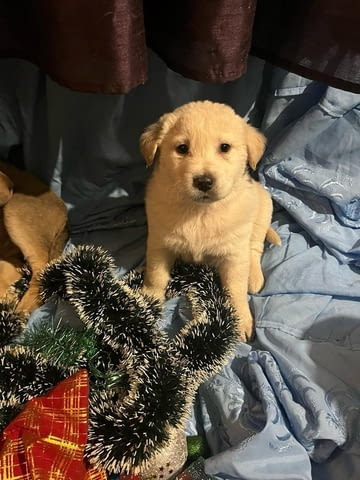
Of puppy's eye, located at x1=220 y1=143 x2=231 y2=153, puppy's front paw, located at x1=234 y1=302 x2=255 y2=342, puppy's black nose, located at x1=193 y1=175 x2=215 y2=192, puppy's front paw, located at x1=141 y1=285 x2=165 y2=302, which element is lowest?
puppy's front paw, located at x1=234 y1=302 x2=255 y2=342

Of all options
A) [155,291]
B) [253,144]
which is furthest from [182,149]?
[155,291]

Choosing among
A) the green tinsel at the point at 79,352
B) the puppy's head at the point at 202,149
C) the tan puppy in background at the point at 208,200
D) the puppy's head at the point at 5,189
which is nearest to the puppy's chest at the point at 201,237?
the tan puppy in background at the point at 208,200

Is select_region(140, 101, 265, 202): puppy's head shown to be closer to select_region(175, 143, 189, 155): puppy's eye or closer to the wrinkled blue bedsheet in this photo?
select_region(175, 143, 189, 155): puppy's eye

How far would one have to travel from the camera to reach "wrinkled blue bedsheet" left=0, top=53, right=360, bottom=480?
3.90ft

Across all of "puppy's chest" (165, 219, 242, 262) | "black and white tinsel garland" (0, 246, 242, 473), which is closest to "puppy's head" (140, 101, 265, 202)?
"puppy's chest" (165, 219, 242, 262)

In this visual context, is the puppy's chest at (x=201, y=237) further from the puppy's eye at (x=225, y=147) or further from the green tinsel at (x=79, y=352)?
the green tinsel at (x=79, y=352)

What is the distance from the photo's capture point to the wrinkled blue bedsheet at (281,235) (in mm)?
1189

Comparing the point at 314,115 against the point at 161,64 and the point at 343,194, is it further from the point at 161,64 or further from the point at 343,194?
the point at 161,64

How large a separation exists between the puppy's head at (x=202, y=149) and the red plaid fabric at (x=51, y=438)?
1.52 feet

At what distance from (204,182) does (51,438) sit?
1.95ft

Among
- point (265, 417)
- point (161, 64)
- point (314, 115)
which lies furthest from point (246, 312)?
point (161, 64)

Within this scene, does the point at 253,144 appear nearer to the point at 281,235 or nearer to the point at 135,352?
the point at 281,235

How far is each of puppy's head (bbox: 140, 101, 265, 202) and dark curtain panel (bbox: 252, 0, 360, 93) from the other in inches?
7.1

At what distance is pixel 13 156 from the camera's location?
165 cm
